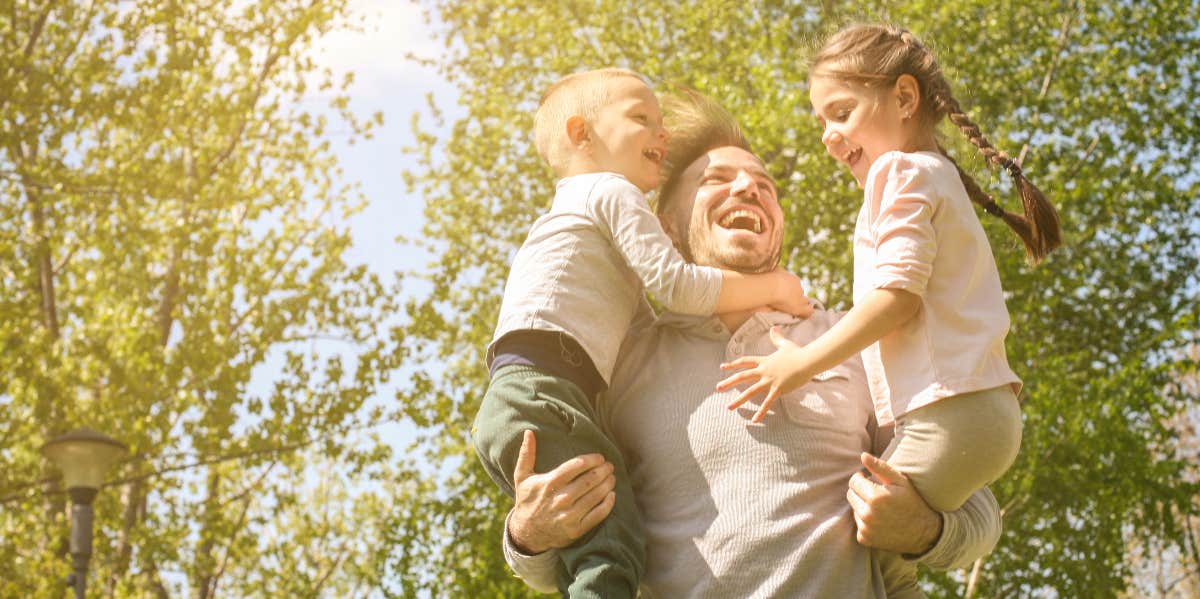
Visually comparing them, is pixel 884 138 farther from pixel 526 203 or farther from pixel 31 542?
pixel 526 203

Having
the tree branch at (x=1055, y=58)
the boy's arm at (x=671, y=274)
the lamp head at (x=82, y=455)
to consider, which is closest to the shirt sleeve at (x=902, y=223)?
the boy's arm at (x=671, y=274)

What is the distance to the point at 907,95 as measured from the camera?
3059 millimetres

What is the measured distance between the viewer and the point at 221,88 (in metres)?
15.0

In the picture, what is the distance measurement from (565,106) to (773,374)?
1192 millimetres

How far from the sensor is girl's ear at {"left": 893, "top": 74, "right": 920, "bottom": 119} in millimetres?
3049

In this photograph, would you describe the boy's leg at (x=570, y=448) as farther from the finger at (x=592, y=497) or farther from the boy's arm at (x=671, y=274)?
the boy's arm at (x=671, y=274)

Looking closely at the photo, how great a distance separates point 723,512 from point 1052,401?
10050mm

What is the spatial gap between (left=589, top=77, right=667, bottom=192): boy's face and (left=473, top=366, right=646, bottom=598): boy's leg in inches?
28.7

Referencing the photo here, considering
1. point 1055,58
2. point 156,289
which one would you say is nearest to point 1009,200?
point 1055,58

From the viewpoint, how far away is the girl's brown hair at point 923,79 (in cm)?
304

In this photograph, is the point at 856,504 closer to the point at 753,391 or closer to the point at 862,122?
the point at 753,391

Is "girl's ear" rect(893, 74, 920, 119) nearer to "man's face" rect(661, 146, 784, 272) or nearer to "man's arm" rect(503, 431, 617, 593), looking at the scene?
"man's face" rect(661, 146, 784, 272)

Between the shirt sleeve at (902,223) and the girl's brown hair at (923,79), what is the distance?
272 millimetres

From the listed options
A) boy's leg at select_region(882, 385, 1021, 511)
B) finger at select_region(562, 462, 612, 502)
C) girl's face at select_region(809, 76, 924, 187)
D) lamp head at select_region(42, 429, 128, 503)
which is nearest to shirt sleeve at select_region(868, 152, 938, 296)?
girl's face at select_region(809, 76, 924, 187)
